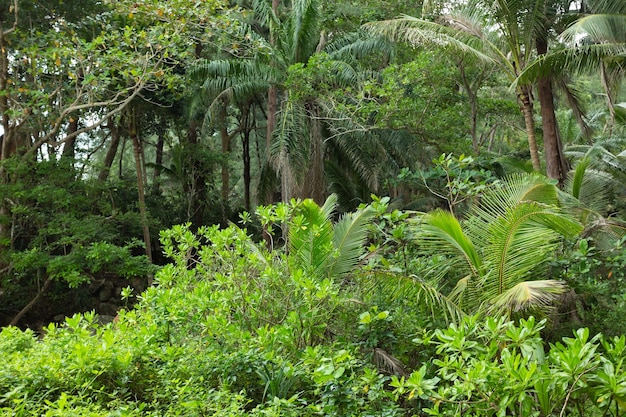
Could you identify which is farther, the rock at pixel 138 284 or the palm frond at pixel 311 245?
the rock at pixel 138 284

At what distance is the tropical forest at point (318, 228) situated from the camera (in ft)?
14.2

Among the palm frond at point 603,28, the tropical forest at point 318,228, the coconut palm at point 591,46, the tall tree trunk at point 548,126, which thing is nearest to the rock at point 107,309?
the tropical forest at point 318,228

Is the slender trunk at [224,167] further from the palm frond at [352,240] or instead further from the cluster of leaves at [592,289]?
the cluster of leaves at [592,289]

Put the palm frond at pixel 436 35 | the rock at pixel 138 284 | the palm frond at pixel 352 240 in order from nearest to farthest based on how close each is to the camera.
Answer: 1. the palm frond at pixel 352 240
2. the palm frond at pixel 436 35
3. the rock at pixel 138 284

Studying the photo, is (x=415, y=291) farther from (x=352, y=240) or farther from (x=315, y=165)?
(x=315, y=165)

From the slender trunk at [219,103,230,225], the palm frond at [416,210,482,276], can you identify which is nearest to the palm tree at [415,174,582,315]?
the palm frond at [416,210,482,276]

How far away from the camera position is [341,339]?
538cm

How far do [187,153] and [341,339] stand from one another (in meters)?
13.8

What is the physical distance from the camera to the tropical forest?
4.32 m

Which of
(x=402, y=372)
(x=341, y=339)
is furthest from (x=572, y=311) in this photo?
(x=341, y=339)

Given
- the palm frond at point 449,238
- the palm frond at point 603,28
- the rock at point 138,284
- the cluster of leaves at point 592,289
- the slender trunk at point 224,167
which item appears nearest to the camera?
the palm frond at point 449,238

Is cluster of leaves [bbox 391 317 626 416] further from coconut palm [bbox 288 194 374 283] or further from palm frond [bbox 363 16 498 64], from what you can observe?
palm frond [bbox 363 16 498 64]

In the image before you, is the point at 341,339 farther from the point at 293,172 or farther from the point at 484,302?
the point at 293,172

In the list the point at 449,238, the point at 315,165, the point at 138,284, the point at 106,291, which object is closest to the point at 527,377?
the point at 449,238
